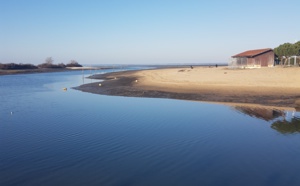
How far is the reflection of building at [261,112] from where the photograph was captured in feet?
62.7

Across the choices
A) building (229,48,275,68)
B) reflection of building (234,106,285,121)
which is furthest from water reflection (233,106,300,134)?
building (229,48,275,68)

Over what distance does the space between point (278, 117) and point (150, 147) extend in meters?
10.8

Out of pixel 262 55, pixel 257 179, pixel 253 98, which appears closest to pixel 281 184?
pixel 257 179

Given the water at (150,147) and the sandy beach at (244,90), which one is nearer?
the water at (150,147)

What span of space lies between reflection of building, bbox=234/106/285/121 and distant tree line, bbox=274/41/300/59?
3583cm

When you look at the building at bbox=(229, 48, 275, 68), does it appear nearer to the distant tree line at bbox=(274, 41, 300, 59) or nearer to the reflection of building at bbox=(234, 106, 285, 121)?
the distant tree line at bbox=(274, 41, 300, 59)

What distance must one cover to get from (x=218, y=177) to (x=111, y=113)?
12.9 metres

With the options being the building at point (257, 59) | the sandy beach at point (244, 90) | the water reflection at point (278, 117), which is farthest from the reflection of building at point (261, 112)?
the building at point (257, 59)

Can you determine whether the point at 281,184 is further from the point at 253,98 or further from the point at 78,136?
the point at 253,98

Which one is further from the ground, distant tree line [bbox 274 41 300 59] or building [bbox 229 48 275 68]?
distant tree line [bbox 274 41 300 59]

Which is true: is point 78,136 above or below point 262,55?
below

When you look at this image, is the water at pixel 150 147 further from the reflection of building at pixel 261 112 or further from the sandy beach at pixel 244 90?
the sandy beach at pixel 244 90

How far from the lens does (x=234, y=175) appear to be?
953cm

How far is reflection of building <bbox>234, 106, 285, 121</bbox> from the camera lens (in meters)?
19.1
